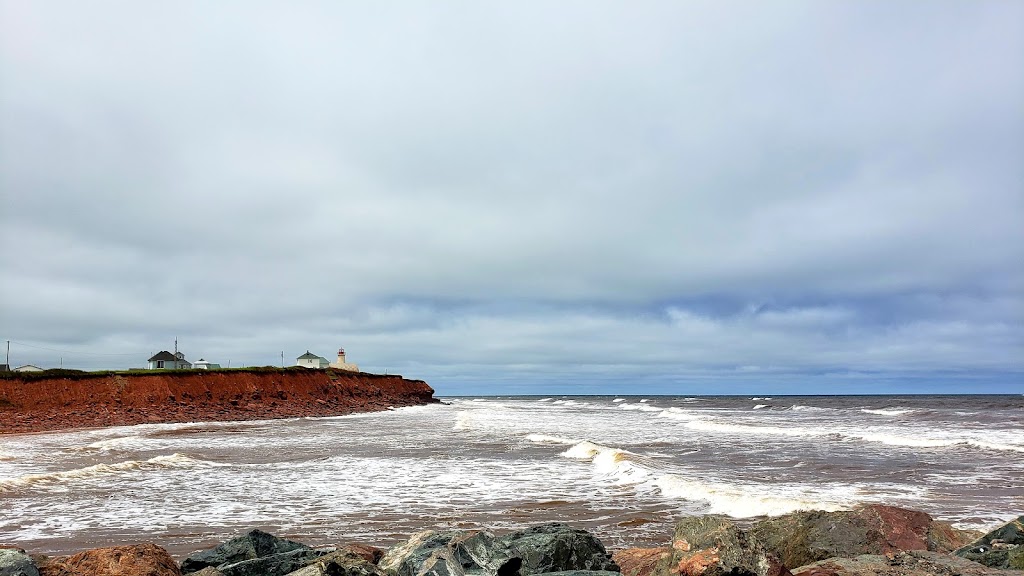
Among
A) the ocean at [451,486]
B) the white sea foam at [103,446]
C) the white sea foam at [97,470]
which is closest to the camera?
the ocean at [451,486]

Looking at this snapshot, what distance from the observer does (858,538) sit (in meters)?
7.45

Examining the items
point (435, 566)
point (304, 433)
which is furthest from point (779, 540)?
point (304, 433)

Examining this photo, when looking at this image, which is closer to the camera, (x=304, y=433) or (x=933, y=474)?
(x=933, y=474)

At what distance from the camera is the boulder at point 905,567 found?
5.61 m

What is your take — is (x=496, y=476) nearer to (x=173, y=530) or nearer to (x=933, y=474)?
(x=173, y=530)

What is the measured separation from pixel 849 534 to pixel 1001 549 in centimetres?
144

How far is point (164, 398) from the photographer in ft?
160

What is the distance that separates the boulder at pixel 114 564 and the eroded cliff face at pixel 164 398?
3472cm

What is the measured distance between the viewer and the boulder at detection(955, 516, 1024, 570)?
657 cm

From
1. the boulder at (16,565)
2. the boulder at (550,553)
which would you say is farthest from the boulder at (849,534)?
the boulder at (16,565)

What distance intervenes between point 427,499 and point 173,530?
4.59 metres

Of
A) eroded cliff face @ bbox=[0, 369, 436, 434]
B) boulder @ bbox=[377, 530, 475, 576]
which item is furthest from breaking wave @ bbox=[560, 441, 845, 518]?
eroded cliff face @ bbox=[0, 369, 436, 434]

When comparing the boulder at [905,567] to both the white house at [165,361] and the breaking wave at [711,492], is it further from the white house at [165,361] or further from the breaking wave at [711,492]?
the white house at [165,361]

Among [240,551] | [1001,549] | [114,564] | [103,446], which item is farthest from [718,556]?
[103,446]
